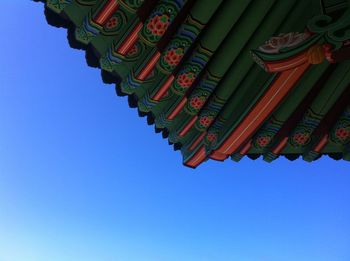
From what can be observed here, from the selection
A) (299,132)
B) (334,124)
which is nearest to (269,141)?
(299,132)

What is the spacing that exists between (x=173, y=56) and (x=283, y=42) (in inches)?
45.7

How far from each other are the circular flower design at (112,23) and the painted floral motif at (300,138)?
104 inches

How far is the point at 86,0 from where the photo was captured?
4.52 m

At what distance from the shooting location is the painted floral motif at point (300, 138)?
5.68 m

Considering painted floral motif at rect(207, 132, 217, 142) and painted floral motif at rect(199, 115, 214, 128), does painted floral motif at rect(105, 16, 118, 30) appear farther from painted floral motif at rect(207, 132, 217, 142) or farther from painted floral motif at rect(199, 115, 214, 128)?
painted floral motif at rect(207, 132, 217, 142)

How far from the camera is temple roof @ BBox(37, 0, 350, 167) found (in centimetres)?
429

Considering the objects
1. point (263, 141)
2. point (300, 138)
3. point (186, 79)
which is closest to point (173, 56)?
point (186, 79)

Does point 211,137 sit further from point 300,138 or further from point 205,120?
point 300,138

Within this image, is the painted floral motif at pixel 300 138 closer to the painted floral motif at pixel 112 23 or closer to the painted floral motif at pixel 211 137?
the painted floral motif at pixel 211 137

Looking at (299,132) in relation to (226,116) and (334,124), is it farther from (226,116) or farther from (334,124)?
(226,116)

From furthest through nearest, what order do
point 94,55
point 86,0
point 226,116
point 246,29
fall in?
point 226,116, point 94,55, point 246,29, point 86,0

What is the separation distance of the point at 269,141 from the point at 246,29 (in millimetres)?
1614

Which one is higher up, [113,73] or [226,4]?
[226,4]

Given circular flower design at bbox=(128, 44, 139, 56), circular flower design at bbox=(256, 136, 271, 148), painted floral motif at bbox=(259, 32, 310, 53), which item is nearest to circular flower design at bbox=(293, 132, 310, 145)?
circular flower design at bbox=(256, 136, 271, 148)
